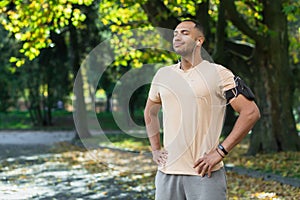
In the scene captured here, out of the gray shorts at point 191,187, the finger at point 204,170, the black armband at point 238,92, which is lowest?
the gray shorts at point 191,187

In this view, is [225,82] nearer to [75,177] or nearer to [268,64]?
[75,177]

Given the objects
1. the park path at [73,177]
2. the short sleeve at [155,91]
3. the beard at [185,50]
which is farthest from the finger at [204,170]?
the park path at [73,177]

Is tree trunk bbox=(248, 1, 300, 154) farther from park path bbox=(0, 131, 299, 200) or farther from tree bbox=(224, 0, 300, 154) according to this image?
park path bbox=(0, 131, 299, 200)

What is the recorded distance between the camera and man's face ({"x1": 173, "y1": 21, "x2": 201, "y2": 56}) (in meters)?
3.54

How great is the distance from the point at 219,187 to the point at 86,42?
67.4 feet

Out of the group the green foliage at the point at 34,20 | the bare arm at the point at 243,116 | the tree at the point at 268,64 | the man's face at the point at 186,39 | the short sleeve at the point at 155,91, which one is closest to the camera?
the bare arm at the point at 243,116

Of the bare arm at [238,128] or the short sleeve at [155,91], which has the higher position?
the short sleeve at [155,91]

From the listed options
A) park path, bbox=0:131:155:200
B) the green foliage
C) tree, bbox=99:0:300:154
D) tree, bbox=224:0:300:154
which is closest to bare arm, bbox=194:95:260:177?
park path, bbox=0:131:155:200

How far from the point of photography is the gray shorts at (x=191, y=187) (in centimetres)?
347

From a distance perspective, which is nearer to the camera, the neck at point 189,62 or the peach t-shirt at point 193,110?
the peach t-shirt at point 193,110

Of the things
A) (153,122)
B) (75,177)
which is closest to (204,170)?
(153,122)

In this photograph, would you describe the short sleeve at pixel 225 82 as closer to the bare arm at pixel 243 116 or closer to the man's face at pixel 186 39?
the bare arm at pixel 243 116

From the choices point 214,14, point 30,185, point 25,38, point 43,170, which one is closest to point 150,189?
point 30,185

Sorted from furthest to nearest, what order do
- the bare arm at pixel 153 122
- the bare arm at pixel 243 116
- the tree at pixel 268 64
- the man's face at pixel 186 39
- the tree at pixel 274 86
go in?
the tree at pixel 274 86, the tree at pixel 268 64, the bare arm at pixel 153 122, the man's face at pixel 186 39, the bare arm at pixel 243 116
